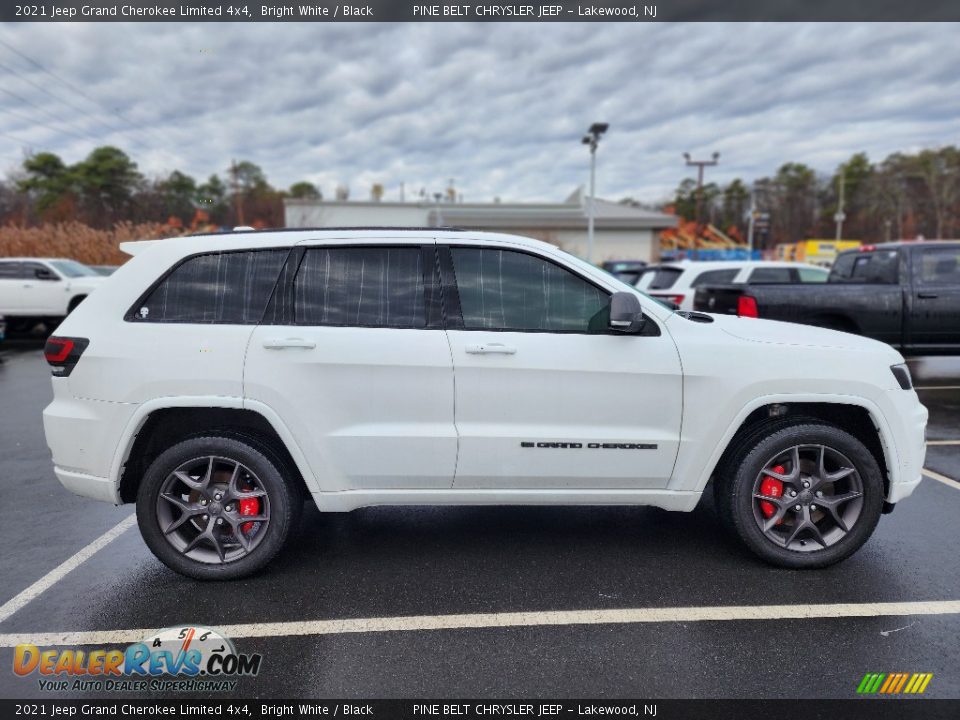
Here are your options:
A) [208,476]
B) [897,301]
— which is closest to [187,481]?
[208,476]

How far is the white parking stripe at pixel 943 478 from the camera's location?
4.91 metres

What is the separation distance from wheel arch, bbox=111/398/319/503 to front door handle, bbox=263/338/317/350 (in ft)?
1.13

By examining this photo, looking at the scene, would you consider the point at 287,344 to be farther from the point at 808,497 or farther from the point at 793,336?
the point at 808,497

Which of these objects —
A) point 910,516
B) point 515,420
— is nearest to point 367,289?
point 515,420

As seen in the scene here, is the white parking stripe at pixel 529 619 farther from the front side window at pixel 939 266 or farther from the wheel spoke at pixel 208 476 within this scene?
the front side window at pixel 939 266

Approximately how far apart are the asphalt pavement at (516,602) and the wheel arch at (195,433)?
61cm

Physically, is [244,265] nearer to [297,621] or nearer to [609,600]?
[297,621]

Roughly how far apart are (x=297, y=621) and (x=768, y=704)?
2.14 m

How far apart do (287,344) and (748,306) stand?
20.1 feet

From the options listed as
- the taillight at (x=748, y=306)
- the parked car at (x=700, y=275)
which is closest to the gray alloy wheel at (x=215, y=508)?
the taillight at (x=748, y=306)

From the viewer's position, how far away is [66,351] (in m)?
3.36

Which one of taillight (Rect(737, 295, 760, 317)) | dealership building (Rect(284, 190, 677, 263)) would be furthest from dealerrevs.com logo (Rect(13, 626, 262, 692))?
dealership building (Rect(284, 190, 677, 263))

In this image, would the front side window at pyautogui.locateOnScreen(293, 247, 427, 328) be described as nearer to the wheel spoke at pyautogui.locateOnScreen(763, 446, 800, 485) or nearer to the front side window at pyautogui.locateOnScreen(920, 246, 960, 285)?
the wheel spoke at pyautogui.locateOnScreen(763, 446, 800, 485)

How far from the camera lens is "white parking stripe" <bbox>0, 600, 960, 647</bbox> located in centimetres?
294
